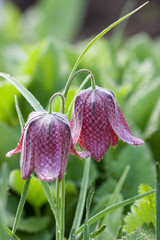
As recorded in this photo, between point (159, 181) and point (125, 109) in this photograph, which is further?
point (125, 109)

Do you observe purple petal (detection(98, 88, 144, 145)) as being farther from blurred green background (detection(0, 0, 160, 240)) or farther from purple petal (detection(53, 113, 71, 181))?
blurred green background (detection(0, 0, 160, 240))

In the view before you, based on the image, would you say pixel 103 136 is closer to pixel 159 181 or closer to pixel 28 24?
pixel 159 181

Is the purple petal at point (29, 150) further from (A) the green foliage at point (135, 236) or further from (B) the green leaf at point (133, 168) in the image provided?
(B) the green leaf at point (133, 168)

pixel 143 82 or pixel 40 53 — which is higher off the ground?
pixel 40 53

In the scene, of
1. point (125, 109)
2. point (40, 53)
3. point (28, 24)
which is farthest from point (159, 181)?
point (28, 24)

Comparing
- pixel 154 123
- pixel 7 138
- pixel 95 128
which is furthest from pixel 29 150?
pixel 154 123

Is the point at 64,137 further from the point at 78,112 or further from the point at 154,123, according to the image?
the point at 154,123

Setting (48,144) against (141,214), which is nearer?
(48,144)

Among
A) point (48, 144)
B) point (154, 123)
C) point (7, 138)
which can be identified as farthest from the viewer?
point (154, 123)
